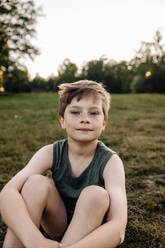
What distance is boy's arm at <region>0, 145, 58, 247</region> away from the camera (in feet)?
4.58

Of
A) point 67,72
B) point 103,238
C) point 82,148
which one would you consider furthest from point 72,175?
point 67,72

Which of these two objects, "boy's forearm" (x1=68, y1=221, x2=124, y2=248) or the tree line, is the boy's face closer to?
"boy's forearm" (x1=68, y1=221, x2=124, y2=248)

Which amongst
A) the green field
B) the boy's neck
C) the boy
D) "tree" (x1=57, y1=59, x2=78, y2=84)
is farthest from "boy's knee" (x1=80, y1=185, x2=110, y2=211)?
"tree" (x1=57, y1=59, x2=78, y2=84)

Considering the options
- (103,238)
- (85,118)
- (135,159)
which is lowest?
(135,159)

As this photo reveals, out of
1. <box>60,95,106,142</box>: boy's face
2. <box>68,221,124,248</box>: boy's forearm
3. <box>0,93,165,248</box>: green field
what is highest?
<box>60,95,106,142</box>: boy's face

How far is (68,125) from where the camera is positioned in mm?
1877

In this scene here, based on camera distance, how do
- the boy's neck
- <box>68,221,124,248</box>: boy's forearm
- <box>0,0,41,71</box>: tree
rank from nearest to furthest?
<box>68,221,124,248</box>: boy's forearm → the boy's neck → <box>0,0,41,71</box>: tree

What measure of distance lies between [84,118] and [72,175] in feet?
1.58

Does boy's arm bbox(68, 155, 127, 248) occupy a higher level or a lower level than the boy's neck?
lower

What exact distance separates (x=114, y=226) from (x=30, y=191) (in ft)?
2.09

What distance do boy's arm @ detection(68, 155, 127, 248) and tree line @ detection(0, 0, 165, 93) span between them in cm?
1161

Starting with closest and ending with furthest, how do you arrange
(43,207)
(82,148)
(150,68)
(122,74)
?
(43,207)
(82,148)
(150,68)
(122,74)

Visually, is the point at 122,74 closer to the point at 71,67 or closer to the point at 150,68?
the point at 150,68

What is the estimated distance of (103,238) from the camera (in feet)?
4.46
